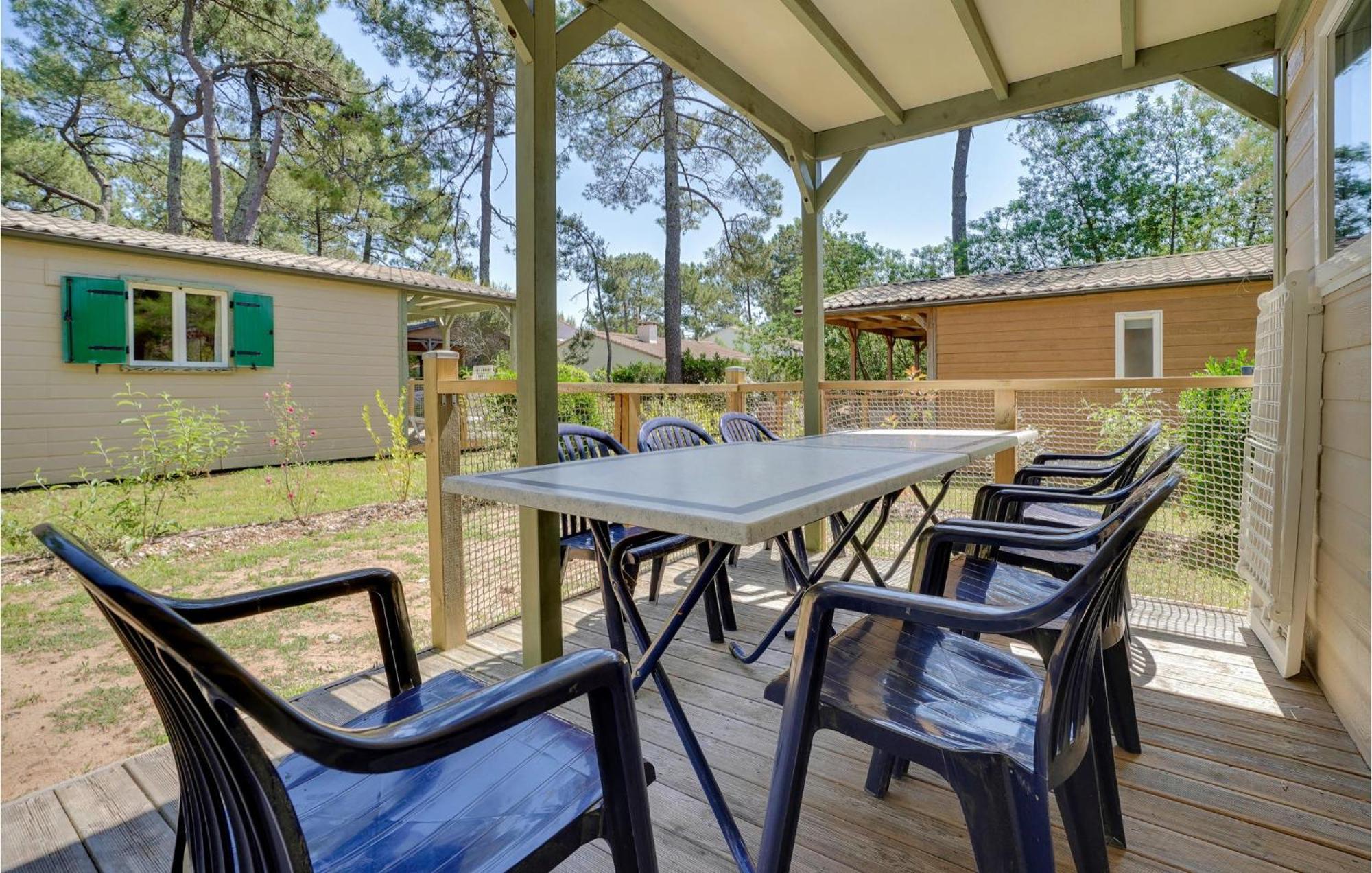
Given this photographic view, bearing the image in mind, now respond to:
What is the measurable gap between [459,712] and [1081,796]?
45.9 inches

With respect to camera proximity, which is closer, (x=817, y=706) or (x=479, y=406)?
(x=817, y=706)

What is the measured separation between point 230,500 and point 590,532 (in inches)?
197

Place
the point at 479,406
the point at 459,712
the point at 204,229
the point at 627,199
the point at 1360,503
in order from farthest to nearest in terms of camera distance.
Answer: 1. the point at 204,229
2. the point at 627,199
3. the point at 479,406
4. the point at 1360,503
5. the point at 459,712

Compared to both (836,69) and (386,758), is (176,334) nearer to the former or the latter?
(836,69)

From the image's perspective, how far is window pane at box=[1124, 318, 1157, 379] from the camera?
28.3 feet

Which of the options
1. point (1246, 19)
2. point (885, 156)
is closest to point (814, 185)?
point (1246, 19)

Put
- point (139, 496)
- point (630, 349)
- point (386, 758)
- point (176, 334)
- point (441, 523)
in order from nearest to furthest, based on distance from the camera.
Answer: point (386, 758), point (441, 523), point (139, 496), point (176, 334), point (630, 349)

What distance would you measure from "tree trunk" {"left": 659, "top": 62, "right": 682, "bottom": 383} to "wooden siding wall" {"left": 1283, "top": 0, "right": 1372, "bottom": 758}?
936 cm

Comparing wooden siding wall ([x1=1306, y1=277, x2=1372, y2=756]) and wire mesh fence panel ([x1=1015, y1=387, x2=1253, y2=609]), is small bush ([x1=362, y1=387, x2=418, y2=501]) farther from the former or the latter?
wooden siding wall ([x1=1306, y1=277, x2=1372, y2=756])

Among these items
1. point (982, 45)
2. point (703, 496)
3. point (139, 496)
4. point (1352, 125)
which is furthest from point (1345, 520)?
point (139, 496)

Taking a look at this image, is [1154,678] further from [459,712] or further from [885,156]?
[885,156]

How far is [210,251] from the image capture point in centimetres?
738

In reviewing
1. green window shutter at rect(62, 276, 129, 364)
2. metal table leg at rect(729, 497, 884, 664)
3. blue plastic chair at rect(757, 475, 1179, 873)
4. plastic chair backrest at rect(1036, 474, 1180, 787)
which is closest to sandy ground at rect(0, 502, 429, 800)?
metal table leg at rect(729, 497, 884, 664)

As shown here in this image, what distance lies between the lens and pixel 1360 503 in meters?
1.87
